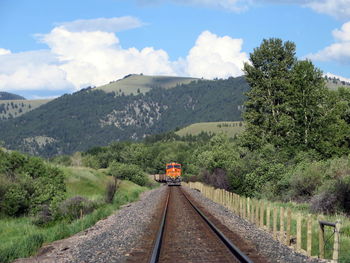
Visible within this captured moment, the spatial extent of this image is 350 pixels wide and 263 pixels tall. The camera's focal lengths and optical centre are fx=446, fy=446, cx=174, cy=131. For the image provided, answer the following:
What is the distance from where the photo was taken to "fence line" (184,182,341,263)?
1266 centimetres

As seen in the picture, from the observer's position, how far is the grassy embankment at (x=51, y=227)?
15492 mm

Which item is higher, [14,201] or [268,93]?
[268,93]

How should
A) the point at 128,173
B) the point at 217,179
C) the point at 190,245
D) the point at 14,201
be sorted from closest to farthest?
the point at 190,245 → the point at 14,201 → the point at 217,179 → the point at 128,173

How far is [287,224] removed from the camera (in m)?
15.0

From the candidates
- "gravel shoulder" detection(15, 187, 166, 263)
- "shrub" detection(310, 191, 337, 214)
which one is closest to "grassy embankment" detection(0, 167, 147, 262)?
"gravel shoulder" detection(15, 187, 166, 263)

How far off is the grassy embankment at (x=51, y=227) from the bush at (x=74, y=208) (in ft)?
3.14

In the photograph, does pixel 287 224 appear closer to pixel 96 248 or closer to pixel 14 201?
pixel 96 248

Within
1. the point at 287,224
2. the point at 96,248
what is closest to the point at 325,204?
the point at 287,224

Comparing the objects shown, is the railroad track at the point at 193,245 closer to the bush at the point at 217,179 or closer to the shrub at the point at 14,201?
the shrub at the point at 14,201

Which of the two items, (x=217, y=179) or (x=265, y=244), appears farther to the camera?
(x=217, y=179)

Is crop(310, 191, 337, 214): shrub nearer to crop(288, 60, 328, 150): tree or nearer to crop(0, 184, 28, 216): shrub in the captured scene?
crop(288, 60, 328, 150): tree

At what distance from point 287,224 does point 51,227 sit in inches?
621

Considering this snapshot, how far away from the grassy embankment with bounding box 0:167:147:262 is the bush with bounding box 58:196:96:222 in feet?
3.14

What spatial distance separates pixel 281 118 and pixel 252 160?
25.1 feet
